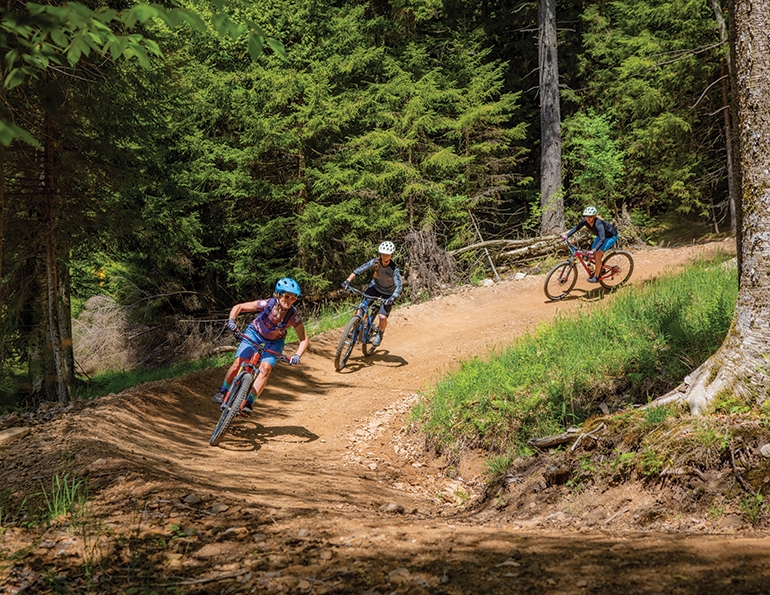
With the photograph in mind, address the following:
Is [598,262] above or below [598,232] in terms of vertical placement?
below

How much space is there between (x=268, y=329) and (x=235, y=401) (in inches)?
43.8

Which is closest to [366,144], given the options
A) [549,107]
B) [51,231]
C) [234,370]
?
[549,107]

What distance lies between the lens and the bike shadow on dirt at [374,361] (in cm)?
1185

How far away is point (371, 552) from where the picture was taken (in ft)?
10.7

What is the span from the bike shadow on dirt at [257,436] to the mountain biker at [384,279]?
10.8ft

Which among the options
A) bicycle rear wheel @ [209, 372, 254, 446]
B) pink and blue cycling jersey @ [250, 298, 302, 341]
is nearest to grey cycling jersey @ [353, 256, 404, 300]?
pink and blue cycling jersey @ [250, 298, 302, 341]

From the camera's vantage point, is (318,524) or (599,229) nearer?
(318,524)

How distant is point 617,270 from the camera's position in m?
13.9

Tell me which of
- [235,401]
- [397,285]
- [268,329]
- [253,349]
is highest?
[397,285]

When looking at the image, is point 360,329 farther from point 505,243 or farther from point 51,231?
point 505,243

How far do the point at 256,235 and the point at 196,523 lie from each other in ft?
50.5

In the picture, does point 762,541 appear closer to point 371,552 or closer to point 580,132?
point 371,552

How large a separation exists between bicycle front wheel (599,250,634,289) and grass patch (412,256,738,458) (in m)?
5.20

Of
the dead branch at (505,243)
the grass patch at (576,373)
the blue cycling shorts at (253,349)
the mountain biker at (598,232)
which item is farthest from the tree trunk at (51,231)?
the dead branch at (505,243)
